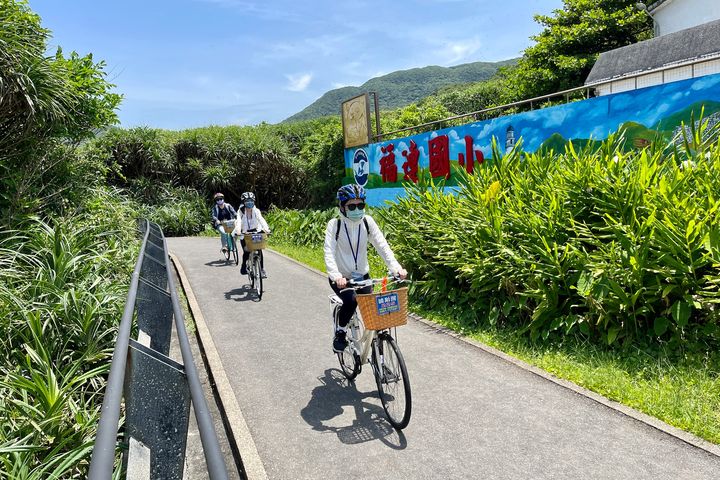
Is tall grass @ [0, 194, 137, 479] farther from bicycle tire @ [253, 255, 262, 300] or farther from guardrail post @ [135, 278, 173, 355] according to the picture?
bicycle tire @ [253, 255, 262, 300]

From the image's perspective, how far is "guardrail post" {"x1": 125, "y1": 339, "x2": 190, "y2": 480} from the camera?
2652 millimetres

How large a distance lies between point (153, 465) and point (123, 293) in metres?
Answer: 4.48

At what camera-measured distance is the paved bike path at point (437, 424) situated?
3.85 meters

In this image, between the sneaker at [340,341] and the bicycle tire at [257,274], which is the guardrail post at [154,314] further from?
the bicycle tire at [257,274]

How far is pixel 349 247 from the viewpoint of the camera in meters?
5.19

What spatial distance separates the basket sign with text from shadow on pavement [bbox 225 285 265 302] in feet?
18.7

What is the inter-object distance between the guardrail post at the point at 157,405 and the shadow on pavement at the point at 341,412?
194 cm

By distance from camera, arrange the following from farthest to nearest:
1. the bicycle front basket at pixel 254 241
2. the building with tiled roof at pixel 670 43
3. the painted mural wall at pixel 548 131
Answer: the building with tiled roof at pixel 670 43 < the bicycle front basket at pixel 254 241 < the painted mural wall at pixel 548 131

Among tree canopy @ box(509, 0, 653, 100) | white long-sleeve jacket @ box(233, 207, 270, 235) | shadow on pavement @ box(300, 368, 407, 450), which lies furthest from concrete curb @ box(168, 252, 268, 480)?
tree canopy @ box(509, 0, 653, 100)

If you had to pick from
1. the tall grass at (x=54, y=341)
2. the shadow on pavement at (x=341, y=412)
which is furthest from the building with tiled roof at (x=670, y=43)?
the tall grass at (x=54, y=341)

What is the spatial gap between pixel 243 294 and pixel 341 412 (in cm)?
559

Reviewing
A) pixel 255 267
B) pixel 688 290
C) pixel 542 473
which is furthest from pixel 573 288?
pixel 255 267

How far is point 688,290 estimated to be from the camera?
16.6 feet

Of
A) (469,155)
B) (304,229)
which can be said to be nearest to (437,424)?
(469,155)
